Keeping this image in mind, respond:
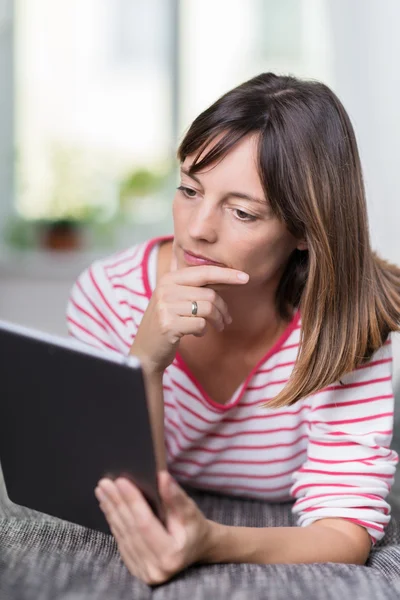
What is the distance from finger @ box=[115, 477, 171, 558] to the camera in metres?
0.95

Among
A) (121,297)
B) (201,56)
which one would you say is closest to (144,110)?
(201,56)

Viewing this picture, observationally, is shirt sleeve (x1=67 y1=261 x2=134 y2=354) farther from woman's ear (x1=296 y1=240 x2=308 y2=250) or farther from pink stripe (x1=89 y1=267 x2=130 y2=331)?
woman's ear (x1=296 y1=240 x2=308 y2=250)

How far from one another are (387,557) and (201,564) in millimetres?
308

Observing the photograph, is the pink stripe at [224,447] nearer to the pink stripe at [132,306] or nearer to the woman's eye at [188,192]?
the pink stripe at [132,306]

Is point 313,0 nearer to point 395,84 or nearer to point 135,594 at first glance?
point 395,84

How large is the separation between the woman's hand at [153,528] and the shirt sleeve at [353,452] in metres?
0.32

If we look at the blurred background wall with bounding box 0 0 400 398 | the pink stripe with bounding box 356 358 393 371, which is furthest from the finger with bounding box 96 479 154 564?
the blurred background wall with bounding box 0 0 400 398

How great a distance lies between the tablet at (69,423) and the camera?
0.89 m

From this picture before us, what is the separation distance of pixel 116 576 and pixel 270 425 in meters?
0.52

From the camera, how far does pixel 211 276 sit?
48.6 inches

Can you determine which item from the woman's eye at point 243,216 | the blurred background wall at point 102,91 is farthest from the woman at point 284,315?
the blurred background wall at point 102,91

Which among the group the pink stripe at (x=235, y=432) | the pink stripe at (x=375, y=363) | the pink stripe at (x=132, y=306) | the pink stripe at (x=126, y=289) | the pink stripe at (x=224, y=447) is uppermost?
the pink stripe at (x=126, y=289)

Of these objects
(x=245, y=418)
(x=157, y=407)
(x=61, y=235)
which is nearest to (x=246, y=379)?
(x=245, y=418)

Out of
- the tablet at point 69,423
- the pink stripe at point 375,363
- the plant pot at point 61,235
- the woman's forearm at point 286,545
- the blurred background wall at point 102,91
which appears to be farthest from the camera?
the plant pot at point 61,235
